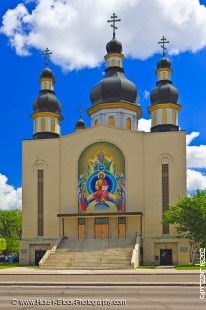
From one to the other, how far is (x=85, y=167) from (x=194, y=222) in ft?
50.6

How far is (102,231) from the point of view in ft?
174

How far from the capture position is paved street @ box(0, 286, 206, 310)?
1532 cm

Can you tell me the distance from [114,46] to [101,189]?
18.6 metres

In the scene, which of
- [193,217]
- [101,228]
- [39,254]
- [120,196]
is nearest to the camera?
[193,217]

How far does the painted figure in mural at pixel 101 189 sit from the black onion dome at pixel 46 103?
33.3 feet

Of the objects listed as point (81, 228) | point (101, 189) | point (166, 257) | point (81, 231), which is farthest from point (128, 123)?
point (166, 257)

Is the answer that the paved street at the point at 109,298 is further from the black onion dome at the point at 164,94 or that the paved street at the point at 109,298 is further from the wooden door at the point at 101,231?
the black onion dome at the point at 164,94

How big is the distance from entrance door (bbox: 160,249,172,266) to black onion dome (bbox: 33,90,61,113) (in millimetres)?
20353

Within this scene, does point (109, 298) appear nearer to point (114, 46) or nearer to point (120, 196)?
point (120, 196)

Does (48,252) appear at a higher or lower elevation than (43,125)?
lower

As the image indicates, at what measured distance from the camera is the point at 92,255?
46.4 meters

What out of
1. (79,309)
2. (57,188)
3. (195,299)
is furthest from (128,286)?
(57,188)

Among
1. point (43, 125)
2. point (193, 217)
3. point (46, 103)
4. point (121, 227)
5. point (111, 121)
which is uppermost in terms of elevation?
point (46, 103)

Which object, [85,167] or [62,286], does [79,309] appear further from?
[85,167]
